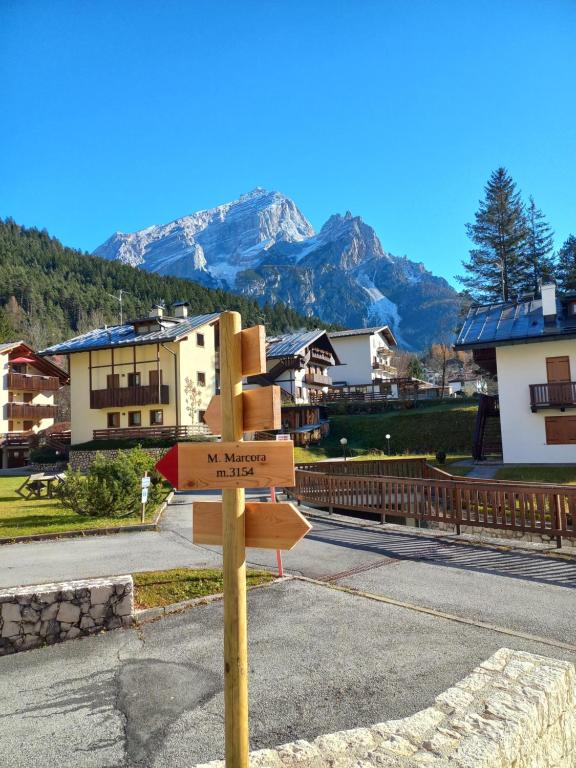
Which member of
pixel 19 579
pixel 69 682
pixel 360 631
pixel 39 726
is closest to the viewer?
pixel 39 726

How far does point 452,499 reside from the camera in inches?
457

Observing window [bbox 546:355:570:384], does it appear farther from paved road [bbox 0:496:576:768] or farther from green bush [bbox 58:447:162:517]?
green bush [bbox 58:447:162:517]

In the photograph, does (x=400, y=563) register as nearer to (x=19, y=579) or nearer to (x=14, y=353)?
(x=19, y=579)

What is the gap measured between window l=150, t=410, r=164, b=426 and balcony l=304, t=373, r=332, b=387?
1696cm

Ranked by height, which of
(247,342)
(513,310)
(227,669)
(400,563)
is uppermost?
(513,310)

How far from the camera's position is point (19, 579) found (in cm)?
841

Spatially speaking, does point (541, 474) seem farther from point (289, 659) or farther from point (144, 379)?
point (144, 379)

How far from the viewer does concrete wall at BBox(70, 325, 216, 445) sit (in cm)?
3684

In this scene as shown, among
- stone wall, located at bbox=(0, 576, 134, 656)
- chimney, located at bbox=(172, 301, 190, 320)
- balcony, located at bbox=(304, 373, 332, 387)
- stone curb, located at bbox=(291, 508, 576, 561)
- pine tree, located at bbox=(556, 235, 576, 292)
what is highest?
pine tree, located at bbox=(556, 235, 576, 292)

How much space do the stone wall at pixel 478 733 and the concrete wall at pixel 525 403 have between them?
80.4 feet

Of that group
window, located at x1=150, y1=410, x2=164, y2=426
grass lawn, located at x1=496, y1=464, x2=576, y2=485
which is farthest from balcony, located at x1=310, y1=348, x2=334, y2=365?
grass lawn, located at x1=496, y1=464, x2=576, y2=485

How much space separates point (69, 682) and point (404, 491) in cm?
947

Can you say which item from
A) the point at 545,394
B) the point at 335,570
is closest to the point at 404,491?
the point at 335,570

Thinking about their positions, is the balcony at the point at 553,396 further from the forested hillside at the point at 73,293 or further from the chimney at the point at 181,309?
the forested hillside at the point at 73,293
